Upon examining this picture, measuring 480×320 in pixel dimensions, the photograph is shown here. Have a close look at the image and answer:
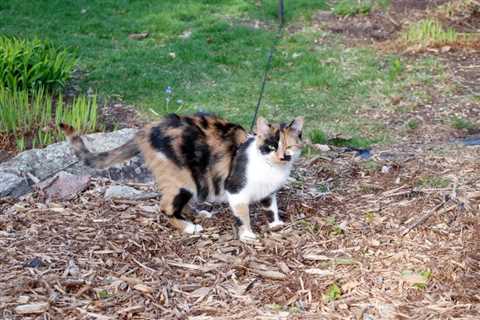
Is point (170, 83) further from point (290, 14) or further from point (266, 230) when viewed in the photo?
point (266, 230)

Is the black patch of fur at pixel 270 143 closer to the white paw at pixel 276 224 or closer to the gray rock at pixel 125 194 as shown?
the white paw at pixel 276 224

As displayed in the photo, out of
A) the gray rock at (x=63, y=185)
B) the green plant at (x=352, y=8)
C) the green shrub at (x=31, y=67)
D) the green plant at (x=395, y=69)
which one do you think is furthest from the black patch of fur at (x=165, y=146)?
the green plant at (x=352, y=8)

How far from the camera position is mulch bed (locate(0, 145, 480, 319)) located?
11.2 ft

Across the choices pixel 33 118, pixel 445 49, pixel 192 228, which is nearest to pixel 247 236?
pixel 192 228

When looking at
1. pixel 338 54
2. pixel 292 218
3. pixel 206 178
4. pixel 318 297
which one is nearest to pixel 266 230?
pixel 292 218

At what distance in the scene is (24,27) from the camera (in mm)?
9297

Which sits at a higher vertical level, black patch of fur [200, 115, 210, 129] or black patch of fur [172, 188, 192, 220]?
black patch of fur [200, 115, 210, 129]

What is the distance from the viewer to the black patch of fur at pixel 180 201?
4285mm

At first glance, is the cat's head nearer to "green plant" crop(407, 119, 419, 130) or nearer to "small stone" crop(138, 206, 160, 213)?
"small stone" crop(138, 206, 160, 213)

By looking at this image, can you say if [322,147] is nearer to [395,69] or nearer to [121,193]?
[121,193]

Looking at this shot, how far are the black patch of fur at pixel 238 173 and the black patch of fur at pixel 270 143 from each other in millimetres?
179

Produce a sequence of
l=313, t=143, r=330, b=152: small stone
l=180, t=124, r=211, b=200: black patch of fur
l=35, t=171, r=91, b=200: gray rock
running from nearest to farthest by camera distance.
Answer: l=180, t=124, r=211, b=200: black patch of fur
l=35, t=171, r=91, b=200: gray rock
l=313, t=143, r=330, b=152: small stone

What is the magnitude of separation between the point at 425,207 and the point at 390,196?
31 cm

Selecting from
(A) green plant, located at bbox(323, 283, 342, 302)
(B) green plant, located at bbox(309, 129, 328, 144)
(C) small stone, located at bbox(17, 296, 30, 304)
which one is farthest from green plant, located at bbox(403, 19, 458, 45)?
(C) small stone, located at bbox(17, 296, 30, 304)
